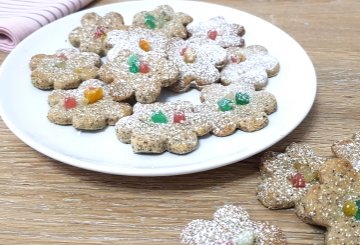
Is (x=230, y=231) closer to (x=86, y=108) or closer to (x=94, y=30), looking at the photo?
(x=86, y=108)

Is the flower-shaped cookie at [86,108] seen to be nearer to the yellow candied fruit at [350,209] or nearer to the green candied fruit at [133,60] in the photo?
the green candied fruit at [133,60]

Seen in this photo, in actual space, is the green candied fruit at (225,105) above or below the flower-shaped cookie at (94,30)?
above

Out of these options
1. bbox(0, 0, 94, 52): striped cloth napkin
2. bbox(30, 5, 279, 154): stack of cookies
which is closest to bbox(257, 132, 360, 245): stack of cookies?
bbox(30, 5, 279, 154): stack of cookies

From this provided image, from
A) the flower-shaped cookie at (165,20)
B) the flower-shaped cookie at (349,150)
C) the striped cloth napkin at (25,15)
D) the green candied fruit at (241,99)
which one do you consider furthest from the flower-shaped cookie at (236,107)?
the striped cloth napkin at (25,15)

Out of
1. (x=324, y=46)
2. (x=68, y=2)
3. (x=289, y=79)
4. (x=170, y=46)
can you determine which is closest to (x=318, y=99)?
(x=289, y=79)

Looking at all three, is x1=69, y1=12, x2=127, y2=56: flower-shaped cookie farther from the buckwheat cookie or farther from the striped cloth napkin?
the buckwheat cookie

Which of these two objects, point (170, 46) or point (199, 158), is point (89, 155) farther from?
point (170, 46)
